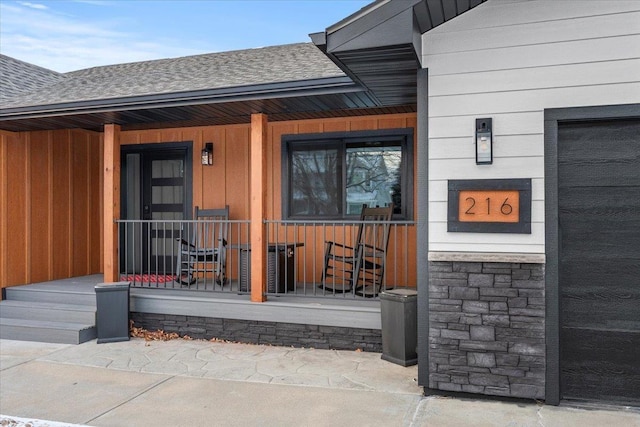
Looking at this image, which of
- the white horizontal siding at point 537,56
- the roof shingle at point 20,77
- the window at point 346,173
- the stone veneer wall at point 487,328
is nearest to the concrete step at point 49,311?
the roof shingle at point 20,77

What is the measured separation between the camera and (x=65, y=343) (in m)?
4.88

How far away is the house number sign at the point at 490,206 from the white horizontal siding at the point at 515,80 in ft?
0.15

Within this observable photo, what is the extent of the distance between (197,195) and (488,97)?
4352mm

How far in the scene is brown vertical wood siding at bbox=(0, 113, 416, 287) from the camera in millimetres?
5809

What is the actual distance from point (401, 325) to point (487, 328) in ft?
2.99

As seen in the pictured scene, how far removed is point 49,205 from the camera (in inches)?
249

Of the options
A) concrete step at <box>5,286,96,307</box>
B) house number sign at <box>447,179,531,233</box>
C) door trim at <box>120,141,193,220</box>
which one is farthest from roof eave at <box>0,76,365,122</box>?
→ concrete step at <box>5,286,96,307</box>

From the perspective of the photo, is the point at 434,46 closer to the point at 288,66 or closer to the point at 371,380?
the point at 288,66

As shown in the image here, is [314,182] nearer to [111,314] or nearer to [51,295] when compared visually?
[111,314]

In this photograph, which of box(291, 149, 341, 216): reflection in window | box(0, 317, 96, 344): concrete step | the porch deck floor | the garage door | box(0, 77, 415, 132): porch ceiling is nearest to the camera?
the garage door

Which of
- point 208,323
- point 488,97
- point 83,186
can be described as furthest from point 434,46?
point 83,186

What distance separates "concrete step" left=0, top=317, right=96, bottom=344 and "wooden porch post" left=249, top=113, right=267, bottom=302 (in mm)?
1729

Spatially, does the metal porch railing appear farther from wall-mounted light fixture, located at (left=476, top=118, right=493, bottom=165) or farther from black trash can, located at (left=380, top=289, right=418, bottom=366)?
wall-mounted light fixture, located at (left=476, top=118, right=493, bottom=165)

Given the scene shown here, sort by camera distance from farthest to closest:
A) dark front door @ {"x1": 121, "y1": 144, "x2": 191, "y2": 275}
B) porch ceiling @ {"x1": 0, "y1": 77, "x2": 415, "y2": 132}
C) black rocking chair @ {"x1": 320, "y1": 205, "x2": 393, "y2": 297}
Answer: dark front door @ {"x1": 121, "y1": 144, "x2": 191, "y2": 275}
black rocking chair @ {"x1": 320, "y1": 205, "x2": 393, "y2": 297}
porch ceiling @ {"x1": 0, "y1": 77, "x2": 415, "y2": 132}
